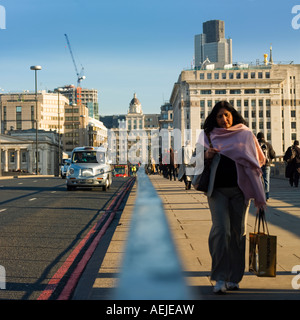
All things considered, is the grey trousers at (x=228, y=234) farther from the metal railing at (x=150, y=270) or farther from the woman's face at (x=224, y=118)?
the woman's face at (x=224, y=118)

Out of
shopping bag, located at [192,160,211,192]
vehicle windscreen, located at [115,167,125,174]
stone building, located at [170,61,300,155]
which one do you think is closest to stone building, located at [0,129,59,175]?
stone building, located at [170,61,300,155]

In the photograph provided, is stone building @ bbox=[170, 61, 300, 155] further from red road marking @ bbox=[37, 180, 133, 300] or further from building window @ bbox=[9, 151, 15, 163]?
red road marking @ bbox=[37, 180, 133, 300]

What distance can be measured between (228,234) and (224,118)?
1149mm

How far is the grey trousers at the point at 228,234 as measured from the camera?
4.92 metres

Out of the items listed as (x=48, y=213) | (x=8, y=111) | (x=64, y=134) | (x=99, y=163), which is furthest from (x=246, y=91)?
(x=48, y=213)

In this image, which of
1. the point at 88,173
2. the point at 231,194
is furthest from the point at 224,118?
the point at 88,173

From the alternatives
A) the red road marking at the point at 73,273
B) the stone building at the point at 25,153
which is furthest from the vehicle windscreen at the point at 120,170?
the stone building at the point at 25,153

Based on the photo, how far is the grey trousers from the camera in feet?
16.1

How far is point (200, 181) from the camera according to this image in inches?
197

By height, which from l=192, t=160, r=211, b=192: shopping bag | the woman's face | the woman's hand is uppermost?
the woman's face

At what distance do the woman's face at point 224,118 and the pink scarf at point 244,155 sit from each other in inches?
2.9

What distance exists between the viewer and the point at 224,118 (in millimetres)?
5141

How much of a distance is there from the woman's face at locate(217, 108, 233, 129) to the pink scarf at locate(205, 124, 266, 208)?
0.07m
